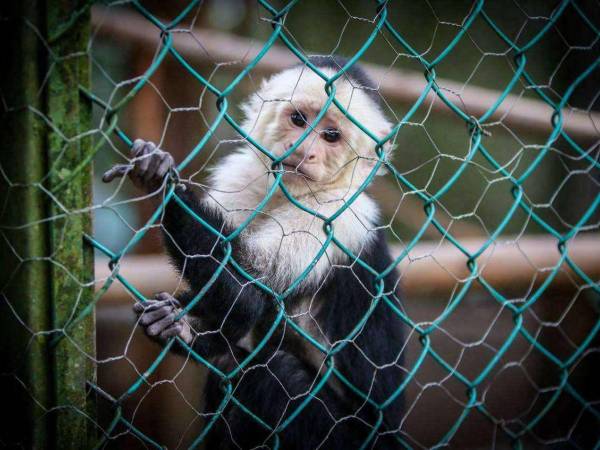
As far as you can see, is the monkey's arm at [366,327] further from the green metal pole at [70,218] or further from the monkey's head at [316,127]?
the green metal pole at [70,218]

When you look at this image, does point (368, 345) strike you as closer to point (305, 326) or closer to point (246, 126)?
point (305, 326)

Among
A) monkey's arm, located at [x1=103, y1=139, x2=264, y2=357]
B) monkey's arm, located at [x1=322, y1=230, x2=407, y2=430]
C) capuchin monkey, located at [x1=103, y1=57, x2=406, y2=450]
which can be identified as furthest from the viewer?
monkey's arm, located at [x1=322, y1=230, x2=407, y2=430]

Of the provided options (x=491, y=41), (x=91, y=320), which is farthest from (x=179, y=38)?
(x=491, y=41)

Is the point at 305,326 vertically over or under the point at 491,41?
under

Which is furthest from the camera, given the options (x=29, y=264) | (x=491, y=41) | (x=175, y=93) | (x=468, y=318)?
(x=491, y=41)

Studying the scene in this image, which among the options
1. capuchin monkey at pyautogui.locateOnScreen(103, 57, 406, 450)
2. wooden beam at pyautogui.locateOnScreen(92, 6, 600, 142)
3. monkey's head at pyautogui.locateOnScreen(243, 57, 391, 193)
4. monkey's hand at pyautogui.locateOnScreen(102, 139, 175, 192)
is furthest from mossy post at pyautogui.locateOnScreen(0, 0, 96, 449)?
wooden beam at pyautogui.locateOnScreen(92, 6, 600, 142)

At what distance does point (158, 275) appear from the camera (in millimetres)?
2369

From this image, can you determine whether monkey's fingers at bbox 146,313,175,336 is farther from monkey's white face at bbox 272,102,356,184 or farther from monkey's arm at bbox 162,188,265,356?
Result: monkey's white face at bbox 272,102,356,184

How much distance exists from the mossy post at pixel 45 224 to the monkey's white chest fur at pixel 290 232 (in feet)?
2.02

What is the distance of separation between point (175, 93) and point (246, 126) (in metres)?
1.79

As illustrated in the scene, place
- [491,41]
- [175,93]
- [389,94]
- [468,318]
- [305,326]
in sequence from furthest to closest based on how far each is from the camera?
[491,41] < [468,318] < [175,93] < [389,94] < [305,326]

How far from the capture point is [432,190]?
5.23 metres

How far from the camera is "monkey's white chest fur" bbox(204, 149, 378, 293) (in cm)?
159

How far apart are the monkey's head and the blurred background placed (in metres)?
0.14
